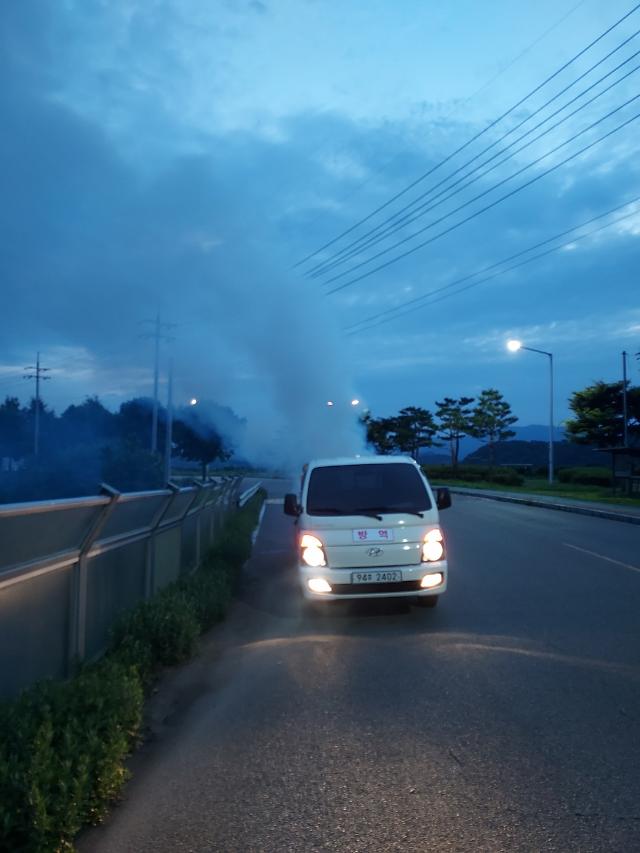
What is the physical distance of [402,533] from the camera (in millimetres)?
9312

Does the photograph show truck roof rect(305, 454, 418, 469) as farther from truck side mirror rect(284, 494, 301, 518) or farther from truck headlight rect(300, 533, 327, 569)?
truck headlight rect(300, 533, 327, 569)

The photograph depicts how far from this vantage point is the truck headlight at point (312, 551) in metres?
9.32

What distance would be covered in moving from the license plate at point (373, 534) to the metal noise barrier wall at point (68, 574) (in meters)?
2.09

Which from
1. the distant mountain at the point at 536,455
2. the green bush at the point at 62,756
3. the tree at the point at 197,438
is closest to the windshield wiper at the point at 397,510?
the green bush at the point at 62,756

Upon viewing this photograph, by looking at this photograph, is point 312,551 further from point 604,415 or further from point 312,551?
point 604,415

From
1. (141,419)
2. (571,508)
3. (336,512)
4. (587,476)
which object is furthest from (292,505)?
(587,476)

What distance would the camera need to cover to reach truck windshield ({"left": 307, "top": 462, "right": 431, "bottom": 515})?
32.0ft

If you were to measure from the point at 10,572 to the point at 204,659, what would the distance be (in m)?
3.45

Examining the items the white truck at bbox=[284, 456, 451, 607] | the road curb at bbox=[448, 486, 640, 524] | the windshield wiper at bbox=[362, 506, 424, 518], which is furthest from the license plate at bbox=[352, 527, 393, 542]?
the road curb at bbox=[448, 486, 640, 524]

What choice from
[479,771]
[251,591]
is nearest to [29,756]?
[479,771]

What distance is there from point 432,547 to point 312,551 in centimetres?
131

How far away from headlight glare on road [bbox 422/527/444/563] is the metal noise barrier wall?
2832 mm

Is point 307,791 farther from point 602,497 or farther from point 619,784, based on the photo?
point 602,497

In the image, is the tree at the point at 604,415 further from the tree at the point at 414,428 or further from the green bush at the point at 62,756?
the green bush at the point at 62,756
